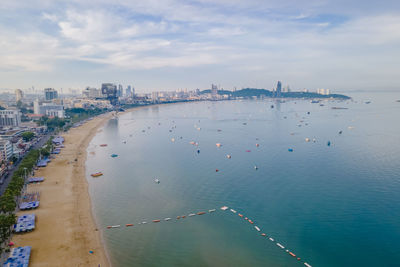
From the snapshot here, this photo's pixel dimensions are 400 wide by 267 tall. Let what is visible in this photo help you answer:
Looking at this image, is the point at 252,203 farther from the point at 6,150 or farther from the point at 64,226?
the point at 6,150

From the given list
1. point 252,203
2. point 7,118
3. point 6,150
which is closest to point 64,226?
point 252,203

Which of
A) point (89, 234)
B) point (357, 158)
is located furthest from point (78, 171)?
point (357, 158)

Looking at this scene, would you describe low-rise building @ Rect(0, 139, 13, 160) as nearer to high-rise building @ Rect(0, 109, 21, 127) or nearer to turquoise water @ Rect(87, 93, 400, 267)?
turquoise water @ Rect(87, 93, 400, 267)

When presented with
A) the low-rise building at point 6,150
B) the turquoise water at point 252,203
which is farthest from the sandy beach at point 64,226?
the low-rise building at point 6,150

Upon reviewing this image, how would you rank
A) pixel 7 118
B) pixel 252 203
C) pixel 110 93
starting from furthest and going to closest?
pixel 110 93
pixel 7 118
pixel 252 203

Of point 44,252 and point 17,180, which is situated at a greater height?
point 17,180

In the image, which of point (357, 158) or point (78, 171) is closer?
point (78, 171)

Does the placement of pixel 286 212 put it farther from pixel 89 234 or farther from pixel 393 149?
pixel 393 149
